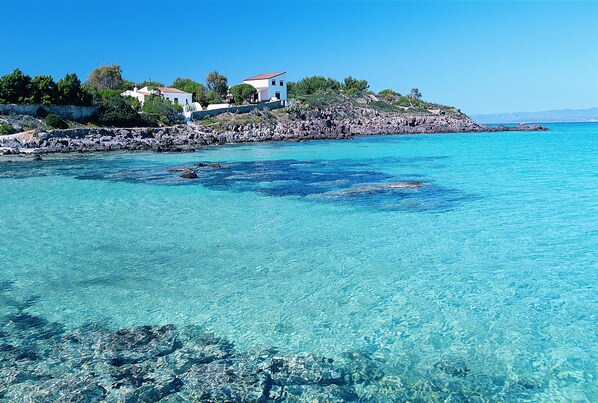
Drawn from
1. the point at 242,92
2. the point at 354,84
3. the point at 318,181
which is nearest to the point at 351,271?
the point at 318,181

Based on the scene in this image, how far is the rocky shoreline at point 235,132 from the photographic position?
46812 millimetres

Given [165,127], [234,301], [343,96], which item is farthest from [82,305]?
[343,96]

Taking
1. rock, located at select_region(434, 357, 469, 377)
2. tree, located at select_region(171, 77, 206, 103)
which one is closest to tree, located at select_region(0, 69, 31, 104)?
tree, located at select_region(171, 77, 206, 103)

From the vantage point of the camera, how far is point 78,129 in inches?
1971

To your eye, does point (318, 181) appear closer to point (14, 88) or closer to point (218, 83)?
point (14, 88)

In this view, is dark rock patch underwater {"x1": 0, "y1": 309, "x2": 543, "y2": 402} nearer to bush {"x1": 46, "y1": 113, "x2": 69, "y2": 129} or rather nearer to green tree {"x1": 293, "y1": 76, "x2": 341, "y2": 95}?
bush {"x1": 46, "y1": 113, "x2": 69, "y2": 129}

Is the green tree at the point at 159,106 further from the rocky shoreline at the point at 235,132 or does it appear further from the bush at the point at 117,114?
the rocky shoreline at the point at 235,132

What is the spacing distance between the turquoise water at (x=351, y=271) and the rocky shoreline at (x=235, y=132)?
27.8m

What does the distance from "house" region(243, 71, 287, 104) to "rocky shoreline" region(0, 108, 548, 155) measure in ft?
27.9

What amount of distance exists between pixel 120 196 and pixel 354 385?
1790cm

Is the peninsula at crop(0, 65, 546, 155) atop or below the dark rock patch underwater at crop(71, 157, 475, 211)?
atop

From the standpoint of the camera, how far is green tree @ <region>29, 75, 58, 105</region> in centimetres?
5253

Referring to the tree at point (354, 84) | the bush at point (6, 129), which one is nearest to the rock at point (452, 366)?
the bush at point (6, 129)

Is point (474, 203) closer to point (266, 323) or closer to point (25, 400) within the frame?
point (266, 323)
